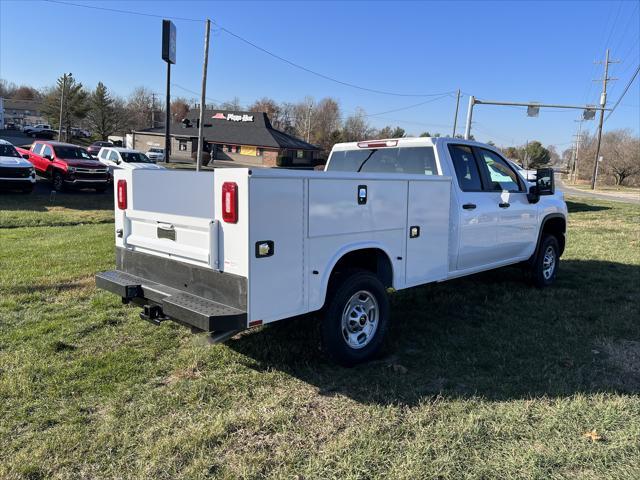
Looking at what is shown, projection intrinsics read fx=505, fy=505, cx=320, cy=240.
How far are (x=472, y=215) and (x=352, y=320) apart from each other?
7.07ft

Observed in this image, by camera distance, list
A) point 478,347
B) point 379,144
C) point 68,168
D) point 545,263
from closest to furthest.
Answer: point 478,347
point 379,144
point 545,263
point 68,168

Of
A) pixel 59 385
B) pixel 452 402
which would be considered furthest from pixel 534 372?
pixel 59 385

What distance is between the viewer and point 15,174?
16.6 m

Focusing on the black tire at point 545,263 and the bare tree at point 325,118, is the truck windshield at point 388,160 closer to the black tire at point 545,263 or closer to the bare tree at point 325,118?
the black tire at point 545,263

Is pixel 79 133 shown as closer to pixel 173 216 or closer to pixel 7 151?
pixel 7 151

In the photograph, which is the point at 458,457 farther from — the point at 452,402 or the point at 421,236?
the point at 421,236

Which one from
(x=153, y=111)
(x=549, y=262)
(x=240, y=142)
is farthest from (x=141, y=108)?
(x=549, y=262)

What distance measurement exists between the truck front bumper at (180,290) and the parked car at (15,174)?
1442cm

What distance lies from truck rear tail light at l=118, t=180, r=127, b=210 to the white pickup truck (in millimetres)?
20

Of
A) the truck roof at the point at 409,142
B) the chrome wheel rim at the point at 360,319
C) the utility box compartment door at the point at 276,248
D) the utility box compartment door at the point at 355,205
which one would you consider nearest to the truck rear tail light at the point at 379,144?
the truck roof at the point at 409,142

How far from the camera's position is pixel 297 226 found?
3758 millimetres

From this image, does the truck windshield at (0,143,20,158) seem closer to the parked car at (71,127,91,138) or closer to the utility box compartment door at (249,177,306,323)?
the utility box compartment door at (249,177,306,323)

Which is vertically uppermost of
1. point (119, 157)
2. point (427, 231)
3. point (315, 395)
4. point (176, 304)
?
point (119, 157)

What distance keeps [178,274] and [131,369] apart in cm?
90
